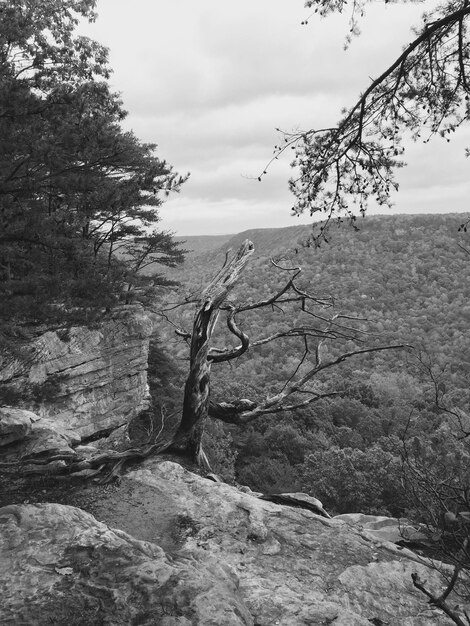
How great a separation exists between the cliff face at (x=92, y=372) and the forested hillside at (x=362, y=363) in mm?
3153

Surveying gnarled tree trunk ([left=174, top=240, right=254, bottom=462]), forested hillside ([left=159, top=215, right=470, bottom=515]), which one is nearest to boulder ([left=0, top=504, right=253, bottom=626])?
forested hillside ([left=159, top=215, right=470, bottom=515])

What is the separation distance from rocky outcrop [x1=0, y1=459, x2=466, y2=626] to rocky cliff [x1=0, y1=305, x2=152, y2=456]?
23.8 feet

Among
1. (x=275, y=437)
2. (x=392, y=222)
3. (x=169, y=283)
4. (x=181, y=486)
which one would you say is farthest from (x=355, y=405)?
(x=392, y=222)

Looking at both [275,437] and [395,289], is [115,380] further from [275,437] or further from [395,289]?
[395,289]

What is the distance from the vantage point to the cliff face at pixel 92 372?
1292 cm

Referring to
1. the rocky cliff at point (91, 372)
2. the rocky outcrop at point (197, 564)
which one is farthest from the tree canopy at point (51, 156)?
the rocky cliff at point (91, 372)

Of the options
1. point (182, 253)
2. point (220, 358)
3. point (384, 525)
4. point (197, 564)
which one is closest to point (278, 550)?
point (197, 564)

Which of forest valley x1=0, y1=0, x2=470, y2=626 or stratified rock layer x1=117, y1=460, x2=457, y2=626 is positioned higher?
forest valley x1=0, y1=0, x2=470, y2=626

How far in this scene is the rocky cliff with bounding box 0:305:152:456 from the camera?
12.5 metres

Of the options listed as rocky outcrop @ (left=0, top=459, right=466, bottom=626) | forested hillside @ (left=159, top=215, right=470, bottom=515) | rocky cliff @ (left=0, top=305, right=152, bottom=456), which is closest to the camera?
rocky outcrop @ (left=0, top=459, right=466, bottom=626)

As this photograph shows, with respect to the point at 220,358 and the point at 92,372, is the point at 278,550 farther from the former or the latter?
the point at 92,372

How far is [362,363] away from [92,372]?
4886cm

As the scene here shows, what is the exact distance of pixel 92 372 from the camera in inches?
608

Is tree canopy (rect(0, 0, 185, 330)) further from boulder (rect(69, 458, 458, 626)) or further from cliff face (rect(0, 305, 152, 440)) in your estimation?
cliff face (rect(0, 305, 152, 440))
